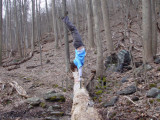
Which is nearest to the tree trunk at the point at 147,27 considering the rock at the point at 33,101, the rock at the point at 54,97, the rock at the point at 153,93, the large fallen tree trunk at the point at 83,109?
the rock at the point at 153,93

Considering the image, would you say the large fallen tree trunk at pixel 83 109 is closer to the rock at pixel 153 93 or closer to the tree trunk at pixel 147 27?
the rock at pixel 153 93

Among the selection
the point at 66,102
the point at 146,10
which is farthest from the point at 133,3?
the point at 66,102

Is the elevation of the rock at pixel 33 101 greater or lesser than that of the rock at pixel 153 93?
lesser

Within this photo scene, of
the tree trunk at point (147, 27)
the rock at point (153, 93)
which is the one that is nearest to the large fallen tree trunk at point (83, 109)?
the rock at point (153, 93)

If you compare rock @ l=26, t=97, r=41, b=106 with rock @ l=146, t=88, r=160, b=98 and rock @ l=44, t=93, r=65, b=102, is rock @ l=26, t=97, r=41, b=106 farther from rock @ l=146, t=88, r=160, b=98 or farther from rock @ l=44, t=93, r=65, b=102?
rock @ l=146, t=88, r=160, b=98

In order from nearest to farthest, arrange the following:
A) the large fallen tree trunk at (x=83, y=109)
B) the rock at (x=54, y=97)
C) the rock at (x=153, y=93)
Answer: the large fallen tree trunk at (x=83, y=109), the rock at (x=153, y=93), the rock at (x=54, y=97)

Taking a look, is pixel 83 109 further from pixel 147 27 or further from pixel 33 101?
pixel 147 27

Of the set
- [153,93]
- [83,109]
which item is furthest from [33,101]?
[153,93]

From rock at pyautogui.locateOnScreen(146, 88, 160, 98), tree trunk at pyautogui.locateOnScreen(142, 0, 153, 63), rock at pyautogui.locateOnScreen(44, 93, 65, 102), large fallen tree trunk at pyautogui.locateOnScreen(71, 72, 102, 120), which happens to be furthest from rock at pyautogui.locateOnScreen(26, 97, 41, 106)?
tree trunk at pyautogui.locateOnScreen(142, 0, 153, 63)

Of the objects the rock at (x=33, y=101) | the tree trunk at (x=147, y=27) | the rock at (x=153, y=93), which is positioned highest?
the tree trunk at (x=147, y=27)

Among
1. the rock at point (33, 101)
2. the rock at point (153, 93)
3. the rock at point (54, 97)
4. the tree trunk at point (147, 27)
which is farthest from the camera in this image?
the tree trunk at point (147, 27)

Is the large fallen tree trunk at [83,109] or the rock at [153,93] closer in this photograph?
the large fallen tree trunk at [83,109]

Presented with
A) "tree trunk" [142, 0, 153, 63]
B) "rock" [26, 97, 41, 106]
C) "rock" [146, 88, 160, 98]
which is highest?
"tree trunk" [142, 0, 153, 63]

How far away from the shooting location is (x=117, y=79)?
366 inches
